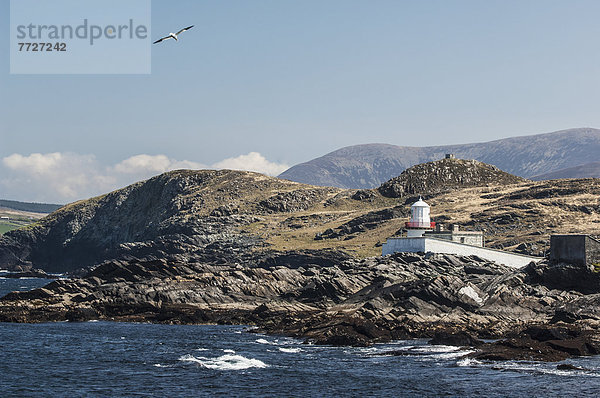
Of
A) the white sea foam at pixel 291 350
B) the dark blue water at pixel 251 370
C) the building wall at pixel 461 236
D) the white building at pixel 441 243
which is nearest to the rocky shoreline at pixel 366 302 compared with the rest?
the white building at pixel 441 243

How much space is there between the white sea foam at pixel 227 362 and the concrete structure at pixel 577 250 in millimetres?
36695

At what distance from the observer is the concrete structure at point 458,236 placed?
314 feet

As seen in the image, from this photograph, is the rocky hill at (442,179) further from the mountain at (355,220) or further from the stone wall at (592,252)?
the stone wall at (592,252)

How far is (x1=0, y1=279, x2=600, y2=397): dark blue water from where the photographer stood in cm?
4234

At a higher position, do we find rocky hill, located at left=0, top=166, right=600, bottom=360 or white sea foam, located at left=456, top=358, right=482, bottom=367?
rocky hill, located at left=0, top=166, right=600, bottom=360

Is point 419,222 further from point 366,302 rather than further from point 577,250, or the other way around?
point 366,302

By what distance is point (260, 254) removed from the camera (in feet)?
474

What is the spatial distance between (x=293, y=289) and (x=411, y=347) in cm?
3419

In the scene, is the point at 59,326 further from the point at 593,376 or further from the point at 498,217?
the point at 498,217

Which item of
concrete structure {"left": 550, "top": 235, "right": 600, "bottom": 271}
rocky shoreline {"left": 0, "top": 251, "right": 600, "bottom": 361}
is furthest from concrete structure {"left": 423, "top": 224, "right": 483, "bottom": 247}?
concrete structure {"left": 550, "top": 235, "right": 600, "bottom": 271}

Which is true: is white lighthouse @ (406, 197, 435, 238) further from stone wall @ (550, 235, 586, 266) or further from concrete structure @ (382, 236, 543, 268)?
stone wall @ (550, 235, 586, 266)

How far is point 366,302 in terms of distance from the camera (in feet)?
234

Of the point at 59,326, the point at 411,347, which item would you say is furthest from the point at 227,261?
the point at 411,347

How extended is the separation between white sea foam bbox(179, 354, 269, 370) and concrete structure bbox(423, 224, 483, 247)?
46.6 m
